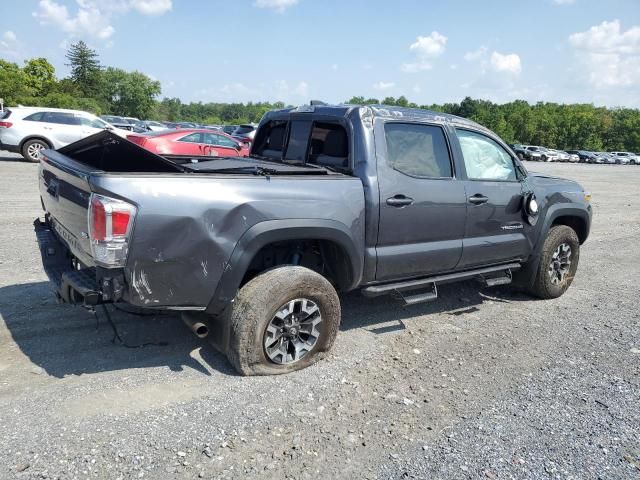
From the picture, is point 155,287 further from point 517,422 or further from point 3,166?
point 3,166

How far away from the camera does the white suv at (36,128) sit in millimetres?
15406

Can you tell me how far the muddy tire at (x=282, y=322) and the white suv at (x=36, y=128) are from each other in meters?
13.9

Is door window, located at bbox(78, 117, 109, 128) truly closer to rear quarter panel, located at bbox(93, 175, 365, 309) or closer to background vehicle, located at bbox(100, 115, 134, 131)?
background vehicle, located at bbox(100, 115, 134, 131)

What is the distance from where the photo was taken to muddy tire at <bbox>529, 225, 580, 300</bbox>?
18.4ft

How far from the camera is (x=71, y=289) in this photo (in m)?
3.34

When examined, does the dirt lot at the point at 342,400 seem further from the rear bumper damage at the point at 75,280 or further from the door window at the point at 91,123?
the door window at the point at 91,123

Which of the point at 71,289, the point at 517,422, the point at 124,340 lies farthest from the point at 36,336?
the point at 517,422

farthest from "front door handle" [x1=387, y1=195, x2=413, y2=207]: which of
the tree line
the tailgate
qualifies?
the tree line

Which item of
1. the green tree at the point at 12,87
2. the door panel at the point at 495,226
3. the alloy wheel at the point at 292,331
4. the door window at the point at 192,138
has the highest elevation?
the green tree at the point at 12,87

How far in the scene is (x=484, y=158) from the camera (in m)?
5.05

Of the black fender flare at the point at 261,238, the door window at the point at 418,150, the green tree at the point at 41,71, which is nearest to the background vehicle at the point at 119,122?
the door window at the point at 418,150

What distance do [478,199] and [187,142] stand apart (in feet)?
39.8

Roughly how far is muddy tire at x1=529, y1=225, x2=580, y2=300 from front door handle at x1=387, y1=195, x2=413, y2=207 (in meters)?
2.19

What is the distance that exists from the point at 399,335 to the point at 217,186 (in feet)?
7.49
